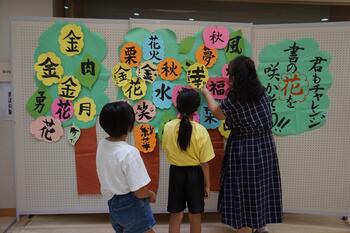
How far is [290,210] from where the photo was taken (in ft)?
8.63

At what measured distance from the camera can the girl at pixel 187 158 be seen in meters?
2.05

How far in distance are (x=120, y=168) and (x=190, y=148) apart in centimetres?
70

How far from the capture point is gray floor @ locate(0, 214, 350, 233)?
2516 mm

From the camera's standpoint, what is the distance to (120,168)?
1.48m

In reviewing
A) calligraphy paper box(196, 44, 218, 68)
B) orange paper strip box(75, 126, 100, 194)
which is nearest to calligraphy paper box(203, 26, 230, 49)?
calligraphy paper box(196, 44, 218, 68)

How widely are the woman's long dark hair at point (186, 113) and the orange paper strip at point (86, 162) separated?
80cm

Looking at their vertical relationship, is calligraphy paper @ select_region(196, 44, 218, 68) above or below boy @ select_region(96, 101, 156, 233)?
above

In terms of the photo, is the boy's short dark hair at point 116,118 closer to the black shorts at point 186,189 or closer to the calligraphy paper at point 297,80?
the black shorts at point 186,189

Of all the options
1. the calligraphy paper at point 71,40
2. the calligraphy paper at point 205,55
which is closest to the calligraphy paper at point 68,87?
the calligraphy paper at point 71,40

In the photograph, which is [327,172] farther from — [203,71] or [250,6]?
[250,6]

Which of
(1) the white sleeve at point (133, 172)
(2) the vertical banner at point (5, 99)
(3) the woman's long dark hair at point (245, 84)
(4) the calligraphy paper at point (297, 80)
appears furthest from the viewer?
(2) the vertical banner at point (5, 99)

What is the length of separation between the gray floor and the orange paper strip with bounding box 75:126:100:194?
30 centimetres

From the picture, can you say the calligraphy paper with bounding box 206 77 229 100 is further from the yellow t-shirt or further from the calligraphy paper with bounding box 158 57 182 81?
the yellow t-shirt

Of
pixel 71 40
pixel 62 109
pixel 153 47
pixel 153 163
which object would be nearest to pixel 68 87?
pixel 62 109
